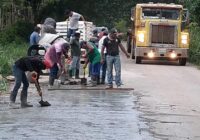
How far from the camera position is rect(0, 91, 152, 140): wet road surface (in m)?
11.0

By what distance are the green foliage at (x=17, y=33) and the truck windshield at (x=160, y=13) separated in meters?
9.37

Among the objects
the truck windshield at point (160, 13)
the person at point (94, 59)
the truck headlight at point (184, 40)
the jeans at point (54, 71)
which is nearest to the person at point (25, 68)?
the jeans at point (54, 71)

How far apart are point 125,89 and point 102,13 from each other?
122 feet

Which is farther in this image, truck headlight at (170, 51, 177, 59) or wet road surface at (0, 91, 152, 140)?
truck headlight at (170, 51, 177, 59)

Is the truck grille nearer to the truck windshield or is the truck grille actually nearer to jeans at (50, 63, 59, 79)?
the truck windshield

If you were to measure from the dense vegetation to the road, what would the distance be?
5987 millimetres

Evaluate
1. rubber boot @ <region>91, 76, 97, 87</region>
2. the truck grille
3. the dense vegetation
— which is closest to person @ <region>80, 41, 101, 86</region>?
rubber boot @ <region>91, 76, 97, 87</region>

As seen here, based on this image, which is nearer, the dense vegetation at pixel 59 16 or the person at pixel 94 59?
the person at pixel 94 59

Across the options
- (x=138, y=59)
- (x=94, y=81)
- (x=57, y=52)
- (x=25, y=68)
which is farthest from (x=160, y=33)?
(x=25, y=68)

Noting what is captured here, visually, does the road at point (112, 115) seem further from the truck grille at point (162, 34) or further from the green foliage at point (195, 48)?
the green foliage at point (195, 48)

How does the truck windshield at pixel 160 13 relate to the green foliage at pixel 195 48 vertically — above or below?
above

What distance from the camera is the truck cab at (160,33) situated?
29.8 m

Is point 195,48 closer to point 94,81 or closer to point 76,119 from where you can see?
point 94,81

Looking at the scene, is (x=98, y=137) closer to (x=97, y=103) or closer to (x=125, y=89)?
(x=97, y=103)
